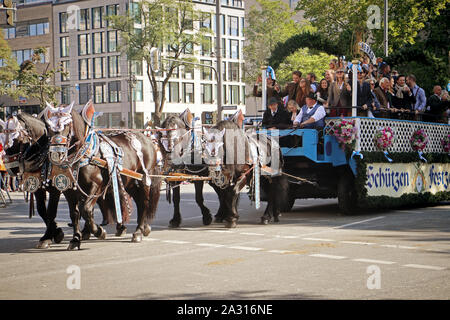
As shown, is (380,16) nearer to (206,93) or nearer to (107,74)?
(107,74)

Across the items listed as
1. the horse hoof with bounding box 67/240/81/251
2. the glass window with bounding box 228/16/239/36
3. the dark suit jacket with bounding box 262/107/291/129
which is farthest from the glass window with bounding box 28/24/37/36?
the horse hoof with bounding box 67/240/81/251

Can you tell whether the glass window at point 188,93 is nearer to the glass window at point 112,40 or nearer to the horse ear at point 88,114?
the glass window at point 112,40

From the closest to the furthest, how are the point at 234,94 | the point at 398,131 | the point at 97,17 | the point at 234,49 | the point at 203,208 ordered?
the point at 203,208
the point at 398,131
the point at 97,17
the point at 234,94
the point at 234,49

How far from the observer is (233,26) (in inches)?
3521

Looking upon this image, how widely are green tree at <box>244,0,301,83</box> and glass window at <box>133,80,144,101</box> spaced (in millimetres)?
16412

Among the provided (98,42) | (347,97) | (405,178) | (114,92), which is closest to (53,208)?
(347,97)

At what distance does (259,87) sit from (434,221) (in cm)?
546

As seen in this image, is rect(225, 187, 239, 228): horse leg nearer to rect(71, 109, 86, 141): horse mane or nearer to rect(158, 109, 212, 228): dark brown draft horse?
rect(158, 109, 212, 228): dark brown draft horse

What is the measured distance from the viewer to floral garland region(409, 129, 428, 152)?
56.5ft

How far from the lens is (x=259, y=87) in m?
17.1

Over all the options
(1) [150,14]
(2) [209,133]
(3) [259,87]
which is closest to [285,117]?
(3) [259,87]

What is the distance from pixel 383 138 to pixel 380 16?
20790 mm

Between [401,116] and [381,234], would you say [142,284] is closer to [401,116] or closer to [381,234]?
[381,234]

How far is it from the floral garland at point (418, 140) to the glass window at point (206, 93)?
67.8m
